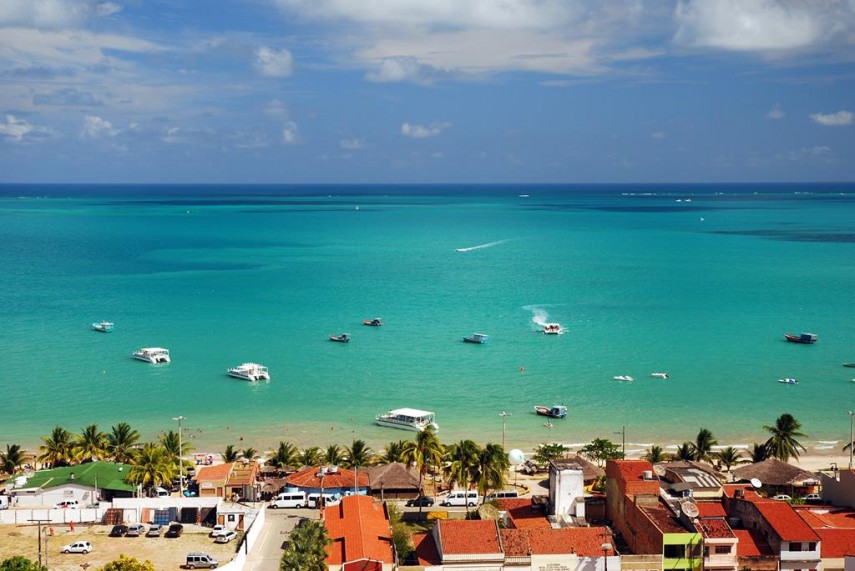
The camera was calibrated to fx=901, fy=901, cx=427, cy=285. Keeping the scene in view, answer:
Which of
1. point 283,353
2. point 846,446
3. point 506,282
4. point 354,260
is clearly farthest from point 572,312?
point 354,260

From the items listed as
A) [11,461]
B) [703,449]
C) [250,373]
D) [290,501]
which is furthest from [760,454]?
[11,461]

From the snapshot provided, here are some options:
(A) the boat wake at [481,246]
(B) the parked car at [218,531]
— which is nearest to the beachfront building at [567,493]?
(B) the parked car at [218,531]

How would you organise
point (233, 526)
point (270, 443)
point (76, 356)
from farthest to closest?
point (76, 356) < point (270, 443) < point (233, 526)

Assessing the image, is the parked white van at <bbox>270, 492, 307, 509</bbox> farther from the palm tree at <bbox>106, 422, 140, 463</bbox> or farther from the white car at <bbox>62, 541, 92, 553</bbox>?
the palm tree at <bbox>106, 422, 140, 463</bbox>

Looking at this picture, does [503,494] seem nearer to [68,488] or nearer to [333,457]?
[333,457]

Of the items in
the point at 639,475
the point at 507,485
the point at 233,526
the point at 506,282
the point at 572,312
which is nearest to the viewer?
the point at 639,475

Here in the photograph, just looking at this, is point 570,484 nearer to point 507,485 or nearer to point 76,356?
point 507,485
